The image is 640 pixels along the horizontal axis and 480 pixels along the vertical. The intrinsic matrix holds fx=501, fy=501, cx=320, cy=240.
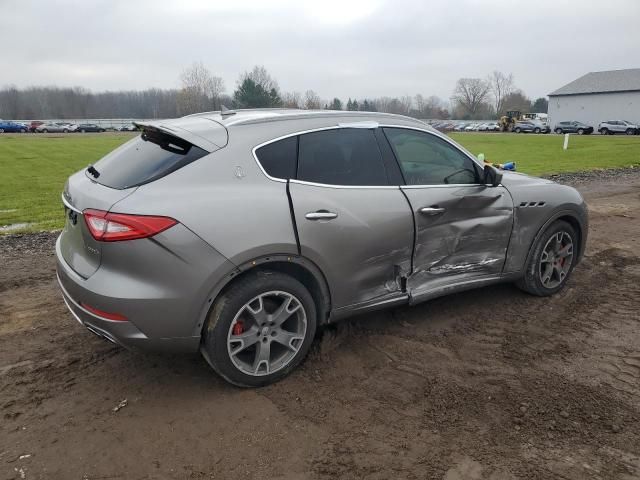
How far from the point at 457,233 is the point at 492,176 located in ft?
2.01

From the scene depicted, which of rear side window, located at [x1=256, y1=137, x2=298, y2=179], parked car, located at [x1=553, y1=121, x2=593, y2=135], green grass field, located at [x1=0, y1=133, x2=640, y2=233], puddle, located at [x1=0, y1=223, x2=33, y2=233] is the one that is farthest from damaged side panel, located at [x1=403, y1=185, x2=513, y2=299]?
parked car, located at [x1=553, y1=121, x2=593, y2=135]

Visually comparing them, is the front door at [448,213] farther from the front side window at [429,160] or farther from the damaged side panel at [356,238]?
the damaged side panel at [356,238]

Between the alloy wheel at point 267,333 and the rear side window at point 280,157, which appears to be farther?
the rear side window at point 280,157

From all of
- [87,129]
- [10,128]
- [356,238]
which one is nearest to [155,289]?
[356,238]

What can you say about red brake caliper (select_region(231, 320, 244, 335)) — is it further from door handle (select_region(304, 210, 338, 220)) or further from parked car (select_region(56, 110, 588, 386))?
door handle (select_region(304, 210, 338, 220))

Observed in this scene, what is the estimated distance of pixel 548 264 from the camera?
479 centimetres

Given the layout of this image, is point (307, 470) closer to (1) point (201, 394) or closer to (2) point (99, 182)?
(1) point (201, 394)

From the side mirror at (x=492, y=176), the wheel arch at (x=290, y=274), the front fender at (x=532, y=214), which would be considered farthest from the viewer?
the front fender at (x=532, y=214)

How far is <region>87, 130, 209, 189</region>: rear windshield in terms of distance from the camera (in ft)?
10.1

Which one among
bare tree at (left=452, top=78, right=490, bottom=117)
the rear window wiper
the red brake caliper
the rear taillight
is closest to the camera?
the rear taillight

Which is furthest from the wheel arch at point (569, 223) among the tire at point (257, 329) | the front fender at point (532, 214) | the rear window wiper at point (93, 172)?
the rear window wiper at point (93, 172)

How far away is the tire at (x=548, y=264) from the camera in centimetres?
465

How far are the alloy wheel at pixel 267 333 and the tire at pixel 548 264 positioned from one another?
2455mm

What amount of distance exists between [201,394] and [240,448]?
0.62m
